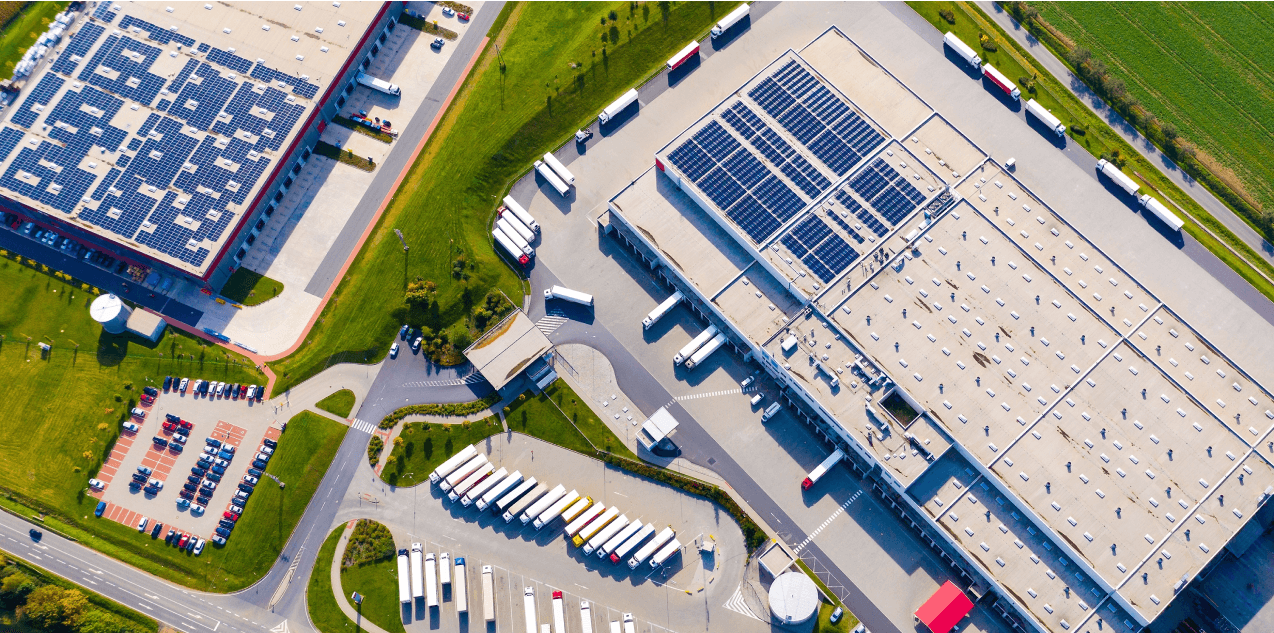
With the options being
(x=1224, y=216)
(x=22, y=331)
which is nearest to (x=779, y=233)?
(x=1224, y=216)

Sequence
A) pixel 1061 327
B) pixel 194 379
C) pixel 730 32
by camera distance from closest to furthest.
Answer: pixel 1061 327 → pixel 194 379 → pixel 730 32

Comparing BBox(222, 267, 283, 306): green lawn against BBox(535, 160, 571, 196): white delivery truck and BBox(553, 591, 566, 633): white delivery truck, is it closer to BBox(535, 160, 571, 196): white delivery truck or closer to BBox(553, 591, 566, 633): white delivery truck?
BBox(535, 160, 571, 196): white delivery truck

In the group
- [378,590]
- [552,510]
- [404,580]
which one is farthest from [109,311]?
[552,510]

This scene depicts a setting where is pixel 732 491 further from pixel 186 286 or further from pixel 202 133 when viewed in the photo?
pixel 202 133

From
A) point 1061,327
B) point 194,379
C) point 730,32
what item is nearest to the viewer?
point 1061,327

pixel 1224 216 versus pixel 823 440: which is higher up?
pixel 1224 216

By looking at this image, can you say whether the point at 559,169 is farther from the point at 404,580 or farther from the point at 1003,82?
the point at 1003,82

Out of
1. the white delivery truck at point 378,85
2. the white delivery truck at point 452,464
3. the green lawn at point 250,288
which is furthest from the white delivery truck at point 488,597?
the white delivery truck at point 378,85
